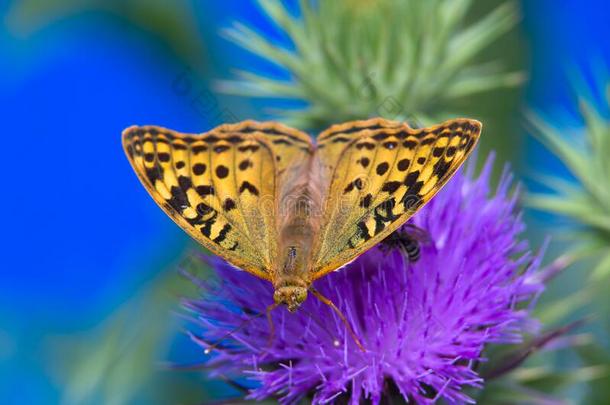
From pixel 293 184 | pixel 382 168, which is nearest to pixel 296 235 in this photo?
pixel 293 184

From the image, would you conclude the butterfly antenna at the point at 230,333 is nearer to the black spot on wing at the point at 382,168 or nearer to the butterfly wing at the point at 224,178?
the butterfly wing at the point at 224,178

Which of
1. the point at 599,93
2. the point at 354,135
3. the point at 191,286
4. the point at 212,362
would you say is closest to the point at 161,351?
the point at 191,286

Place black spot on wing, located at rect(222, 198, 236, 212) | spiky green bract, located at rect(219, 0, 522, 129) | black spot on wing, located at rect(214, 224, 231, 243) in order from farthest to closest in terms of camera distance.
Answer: spiky green bract, located at rect(219, 0, 522, 129), black spot on wing, located at rect(222, 198, 236, 212), black spot on wing, located at rect(214, 224, 231, 243)

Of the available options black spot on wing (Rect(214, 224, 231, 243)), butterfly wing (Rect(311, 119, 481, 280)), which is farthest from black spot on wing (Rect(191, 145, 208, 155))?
butterfly wing (Rect(311, 119, 481, 280))

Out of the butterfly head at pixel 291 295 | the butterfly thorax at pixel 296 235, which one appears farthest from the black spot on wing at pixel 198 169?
the butterfly head at pixel 291 295

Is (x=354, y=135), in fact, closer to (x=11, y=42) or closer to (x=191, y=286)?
(x=191, y=286)

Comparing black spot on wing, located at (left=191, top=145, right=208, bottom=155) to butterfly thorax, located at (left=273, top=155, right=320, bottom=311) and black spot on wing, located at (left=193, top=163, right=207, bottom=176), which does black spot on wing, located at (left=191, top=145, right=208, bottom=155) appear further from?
butterfly thorax, located at (left=273, top=155, right=320, bottom=311)

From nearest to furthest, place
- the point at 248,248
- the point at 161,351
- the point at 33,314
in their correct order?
the point at 248,248 < the point at 161,351 < the point at 33,314
